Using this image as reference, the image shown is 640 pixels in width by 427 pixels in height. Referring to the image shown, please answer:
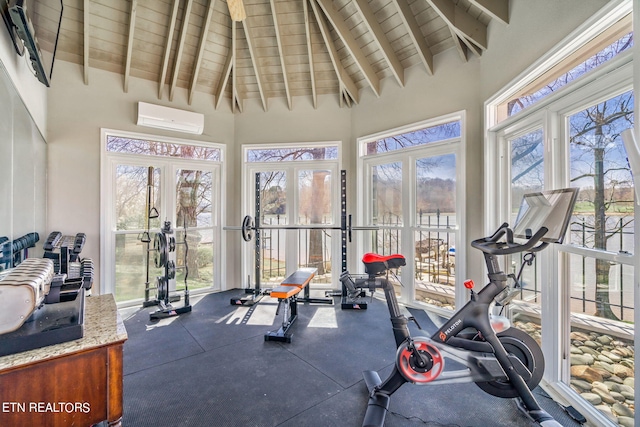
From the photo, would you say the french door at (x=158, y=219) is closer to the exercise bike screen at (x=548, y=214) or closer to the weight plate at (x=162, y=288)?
the weight plate at (x=162, y=288)

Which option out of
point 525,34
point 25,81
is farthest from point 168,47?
point 525,34

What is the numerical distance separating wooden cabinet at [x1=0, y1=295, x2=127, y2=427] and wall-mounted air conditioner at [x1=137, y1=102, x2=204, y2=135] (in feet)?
12.9

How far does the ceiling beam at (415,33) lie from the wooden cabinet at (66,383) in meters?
4.04

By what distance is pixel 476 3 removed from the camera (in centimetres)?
270

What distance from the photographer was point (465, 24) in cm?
319

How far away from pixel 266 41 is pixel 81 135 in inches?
→ 115

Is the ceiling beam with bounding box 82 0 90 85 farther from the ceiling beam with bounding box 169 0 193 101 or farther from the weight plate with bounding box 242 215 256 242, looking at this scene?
the weight plate with bounding box 242 215 256 242

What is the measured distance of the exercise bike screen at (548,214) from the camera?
1.65 meters

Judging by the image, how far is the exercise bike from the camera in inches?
72.6

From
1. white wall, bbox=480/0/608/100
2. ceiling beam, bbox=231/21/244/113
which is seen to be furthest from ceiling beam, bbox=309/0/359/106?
white wall, bbox=480/0/608/100

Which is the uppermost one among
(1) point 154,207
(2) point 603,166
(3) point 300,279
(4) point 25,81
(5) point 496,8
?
(5) point 496,8

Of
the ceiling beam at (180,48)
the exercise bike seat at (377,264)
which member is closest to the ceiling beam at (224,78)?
the ceiling beam at (180,48)

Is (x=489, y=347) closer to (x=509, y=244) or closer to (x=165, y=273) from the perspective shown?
(x=509, y=244)

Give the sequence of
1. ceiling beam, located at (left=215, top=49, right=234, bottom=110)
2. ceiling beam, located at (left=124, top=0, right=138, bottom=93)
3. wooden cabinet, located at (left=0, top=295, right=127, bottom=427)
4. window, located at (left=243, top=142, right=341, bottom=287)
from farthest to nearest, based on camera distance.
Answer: window, located at (left=243, top=142, right=341, bottom=287) < ceiling beam, located at (left=215, top=49, right=234, bottom=110) < ceiling beam, located at (left=124, top=0, right=138, bottom=93) < wooden cabinet, located at (left=0, top=295, right=127, bottom=427)
